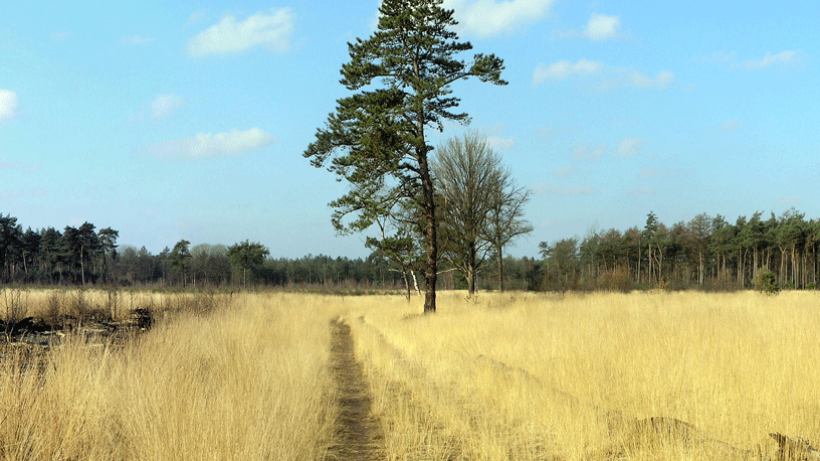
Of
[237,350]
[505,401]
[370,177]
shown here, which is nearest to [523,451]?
[505,401]

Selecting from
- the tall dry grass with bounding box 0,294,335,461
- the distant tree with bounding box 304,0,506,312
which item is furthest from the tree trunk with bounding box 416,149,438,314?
the tall dry grass with bounding box 0,294,335,461

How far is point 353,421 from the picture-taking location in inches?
250

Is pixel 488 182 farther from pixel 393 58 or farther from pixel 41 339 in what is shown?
pixel 41 339

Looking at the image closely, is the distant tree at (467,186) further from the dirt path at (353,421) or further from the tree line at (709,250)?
the tree line at (709,250)

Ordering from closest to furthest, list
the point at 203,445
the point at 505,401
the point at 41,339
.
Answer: the point at 203,445 < the point at 505,401 < the point at 41,339

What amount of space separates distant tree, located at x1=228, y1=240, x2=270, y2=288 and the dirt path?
202ft

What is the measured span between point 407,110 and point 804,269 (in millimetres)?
68679

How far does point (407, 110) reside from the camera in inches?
696

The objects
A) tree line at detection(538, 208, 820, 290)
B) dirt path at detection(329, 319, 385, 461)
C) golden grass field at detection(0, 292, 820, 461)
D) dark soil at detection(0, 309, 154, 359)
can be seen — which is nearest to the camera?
golden grass field at detection(0, 292, 820, 461)

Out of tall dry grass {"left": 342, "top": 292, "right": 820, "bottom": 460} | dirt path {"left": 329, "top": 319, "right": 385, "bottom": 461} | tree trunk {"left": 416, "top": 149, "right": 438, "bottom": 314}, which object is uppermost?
tree trunk {"left": 416, "top": 149, "right": 438, "bottom": 314}

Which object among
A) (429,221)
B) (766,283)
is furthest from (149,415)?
(766,283)

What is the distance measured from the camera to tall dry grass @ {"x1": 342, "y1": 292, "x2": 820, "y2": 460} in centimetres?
453

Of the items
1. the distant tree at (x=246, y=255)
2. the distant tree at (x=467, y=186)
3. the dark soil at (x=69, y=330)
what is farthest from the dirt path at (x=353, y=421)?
the distant tree at (x=246, y=255)

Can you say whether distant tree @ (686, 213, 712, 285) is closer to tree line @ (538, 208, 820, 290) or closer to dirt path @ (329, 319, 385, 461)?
tree line @ (538, 208, 820, 290)
